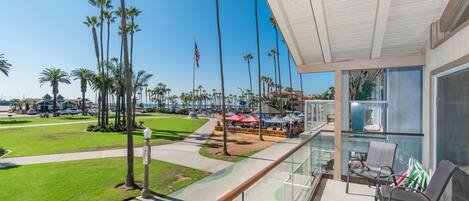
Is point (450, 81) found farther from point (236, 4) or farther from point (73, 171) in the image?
point (236, 4)

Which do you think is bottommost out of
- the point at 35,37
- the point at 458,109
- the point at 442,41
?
the point at 458,109

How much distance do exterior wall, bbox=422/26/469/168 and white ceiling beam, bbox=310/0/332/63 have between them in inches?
59.7

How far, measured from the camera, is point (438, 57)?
3.29 m

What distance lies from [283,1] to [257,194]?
245cm

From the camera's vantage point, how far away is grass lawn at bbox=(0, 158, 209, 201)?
6852 millimetres

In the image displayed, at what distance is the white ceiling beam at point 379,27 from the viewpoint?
10.2 feet

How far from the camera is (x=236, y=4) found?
2561 centimetres

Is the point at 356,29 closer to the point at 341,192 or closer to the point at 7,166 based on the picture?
the point at 341,192

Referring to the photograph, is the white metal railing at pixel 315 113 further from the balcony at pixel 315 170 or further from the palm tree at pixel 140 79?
the palm tree at pixel 140 79

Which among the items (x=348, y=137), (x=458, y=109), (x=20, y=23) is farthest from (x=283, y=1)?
(x=20, y=23)

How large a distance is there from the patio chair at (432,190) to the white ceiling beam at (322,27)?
2355mm

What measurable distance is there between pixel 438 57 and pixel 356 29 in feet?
3.80

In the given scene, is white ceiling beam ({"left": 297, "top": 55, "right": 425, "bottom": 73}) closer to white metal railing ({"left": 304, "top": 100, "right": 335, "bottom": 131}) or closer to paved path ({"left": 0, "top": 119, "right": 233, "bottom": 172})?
white metal railing ({"left": 304, "top": 100, "right": 335, "bottom": 131})

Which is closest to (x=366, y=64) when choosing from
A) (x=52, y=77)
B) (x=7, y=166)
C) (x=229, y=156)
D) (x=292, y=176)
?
(x=292, y=176)
